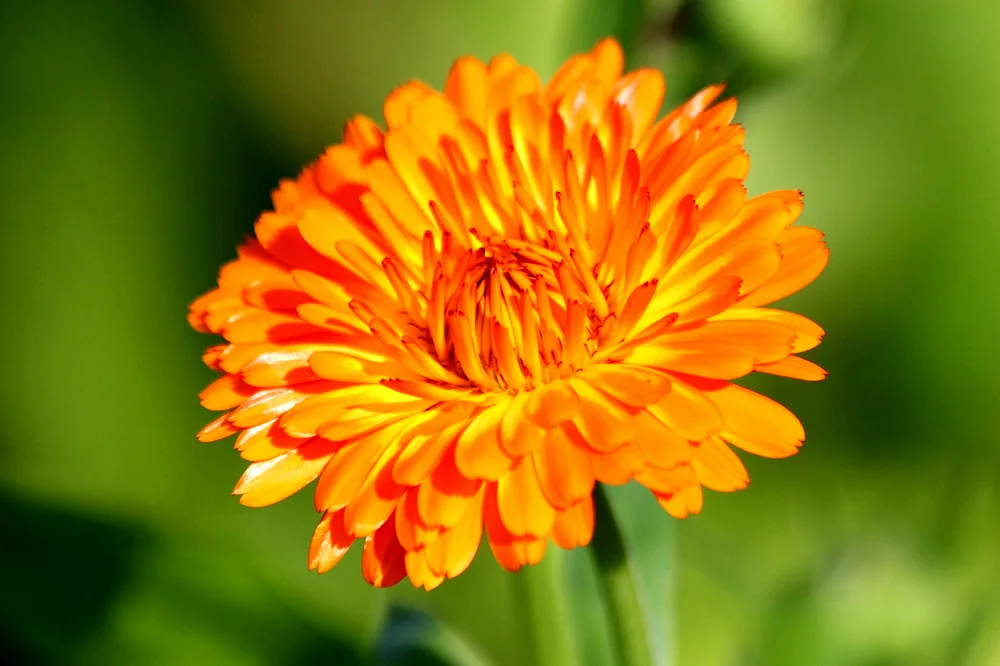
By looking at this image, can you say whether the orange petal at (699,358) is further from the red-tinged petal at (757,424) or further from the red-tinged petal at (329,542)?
the red-tinged petal at (329,542)

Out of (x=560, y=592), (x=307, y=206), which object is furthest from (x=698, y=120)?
(x=560, y=592)

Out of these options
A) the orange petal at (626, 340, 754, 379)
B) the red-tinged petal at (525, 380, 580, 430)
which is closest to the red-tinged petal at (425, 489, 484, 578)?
the red-tinged petal at (525, 380, 580, 430)

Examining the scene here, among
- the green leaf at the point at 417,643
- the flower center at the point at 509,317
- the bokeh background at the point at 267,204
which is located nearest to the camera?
the flower center at the point at 509,317

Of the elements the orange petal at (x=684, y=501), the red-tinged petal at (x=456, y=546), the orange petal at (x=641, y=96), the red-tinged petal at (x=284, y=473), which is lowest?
the orange petal at (x=684, y=501)

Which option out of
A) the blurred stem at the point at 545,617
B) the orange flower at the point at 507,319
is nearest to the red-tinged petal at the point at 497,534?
the orange flower at the point at 507,319

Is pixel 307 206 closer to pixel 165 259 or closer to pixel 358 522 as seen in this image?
pixel 358 522

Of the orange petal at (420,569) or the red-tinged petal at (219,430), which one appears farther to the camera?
the red-tinged petal at (219,430)

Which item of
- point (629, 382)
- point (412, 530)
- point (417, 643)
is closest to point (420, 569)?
point (412, 530)
